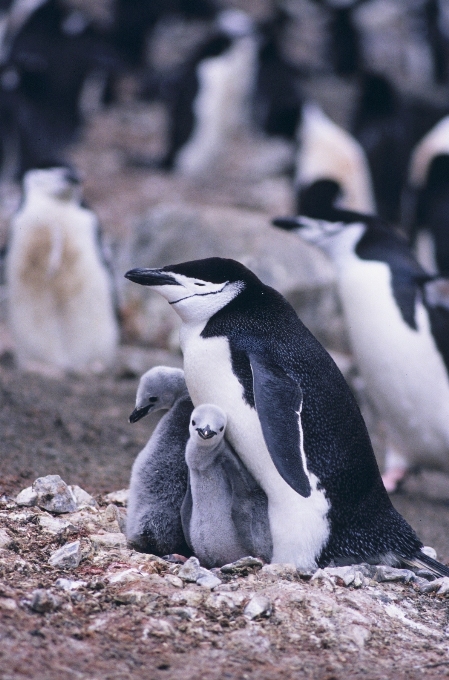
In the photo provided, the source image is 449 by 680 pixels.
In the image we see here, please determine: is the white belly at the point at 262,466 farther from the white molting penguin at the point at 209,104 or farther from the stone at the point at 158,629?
the white molting penguin at the point at 209,104

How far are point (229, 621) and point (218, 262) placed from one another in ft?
4.10

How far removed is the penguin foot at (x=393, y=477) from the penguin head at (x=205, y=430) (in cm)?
273

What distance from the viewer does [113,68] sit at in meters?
15.4

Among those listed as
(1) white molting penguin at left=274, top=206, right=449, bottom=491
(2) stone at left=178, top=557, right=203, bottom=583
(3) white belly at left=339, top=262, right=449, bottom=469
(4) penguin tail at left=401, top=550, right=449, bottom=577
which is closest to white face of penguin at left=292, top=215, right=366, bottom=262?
(1) white molting penguin at left=274, top=206, right=449, bottom=491

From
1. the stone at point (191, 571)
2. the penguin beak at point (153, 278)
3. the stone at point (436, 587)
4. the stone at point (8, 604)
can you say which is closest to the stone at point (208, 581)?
the stone at point (191, 571)

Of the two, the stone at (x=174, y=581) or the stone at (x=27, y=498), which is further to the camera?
the stone at (x=27, y=498)

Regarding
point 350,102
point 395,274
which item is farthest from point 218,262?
point 350,102

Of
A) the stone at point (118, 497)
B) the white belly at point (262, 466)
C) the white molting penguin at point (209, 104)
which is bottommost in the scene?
the stone at point (118, 497)

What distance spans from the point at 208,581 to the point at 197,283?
1.03 m

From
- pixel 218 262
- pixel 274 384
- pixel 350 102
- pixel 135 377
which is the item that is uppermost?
pixel 350 102

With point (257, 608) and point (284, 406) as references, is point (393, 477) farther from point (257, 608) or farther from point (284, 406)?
point (257, 608)

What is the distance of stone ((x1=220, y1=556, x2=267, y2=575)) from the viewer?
125 inches

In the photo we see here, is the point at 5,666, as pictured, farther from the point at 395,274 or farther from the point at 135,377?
the point at 135,377

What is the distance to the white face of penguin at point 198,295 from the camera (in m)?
3.45
